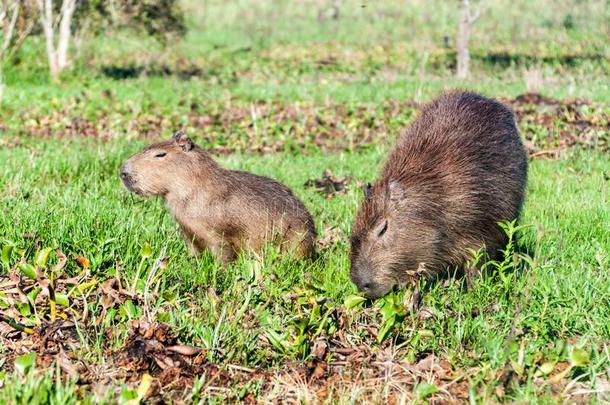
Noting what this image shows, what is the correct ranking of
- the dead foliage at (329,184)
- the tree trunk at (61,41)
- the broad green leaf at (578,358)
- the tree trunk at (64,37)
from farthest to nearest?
the tree trunk at (64,37)
the tree trunk at (61,41)
the dead foliage at (329,184)
the broad green leaf at (578,358)

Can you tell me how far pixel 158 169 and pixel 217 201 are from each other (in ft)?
1.48

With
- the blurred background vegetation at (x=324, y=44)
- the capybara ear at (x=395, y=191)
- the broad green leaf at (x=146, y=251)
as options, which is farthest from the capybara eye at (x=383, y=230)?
the blurred background vegetation at (x=324, y=44)

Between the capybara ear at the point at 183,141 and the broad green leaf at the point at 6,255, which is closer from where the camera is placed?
the broad green leaf at the point at 6,255

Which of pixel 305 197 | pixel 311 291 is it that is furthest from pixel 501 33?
pixel 311 291

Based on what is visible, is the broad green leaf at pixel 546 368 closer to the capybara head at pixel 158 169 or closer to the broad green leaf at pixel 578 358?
the broad green leaf at pixel 578 358

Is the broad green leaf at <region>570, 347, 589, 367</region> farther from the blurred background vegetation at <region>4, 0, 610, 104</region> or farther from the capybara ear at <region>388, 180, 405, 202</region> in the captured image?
the blurred background vegetation at <region>4, 0, 610, 104</region>

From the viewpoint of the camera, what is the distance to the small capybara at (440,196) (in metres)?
4.14

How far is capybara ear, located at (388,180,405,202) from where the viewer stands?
4262 mm

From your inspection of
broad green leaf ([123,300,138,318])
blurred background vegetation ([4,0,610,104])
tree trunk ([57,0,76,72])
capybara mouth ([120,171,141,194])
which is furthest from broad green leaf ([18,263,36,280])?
tree trunk ([57,0,76,72])

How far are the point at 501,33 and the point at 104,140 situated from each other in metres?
20.5

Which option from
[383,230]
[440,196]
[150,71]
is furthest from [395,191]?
[150,71]

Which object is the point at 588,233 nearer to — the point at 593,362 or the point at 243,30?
the point at 593,362

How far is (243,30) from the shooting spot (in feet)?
94.5

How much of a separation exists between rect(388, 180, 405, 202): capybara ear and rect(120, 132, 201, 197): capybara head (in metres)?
1.42
